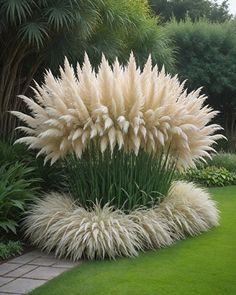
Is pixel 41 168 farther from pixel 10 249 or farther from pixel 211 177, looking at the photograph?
pixel 211 177

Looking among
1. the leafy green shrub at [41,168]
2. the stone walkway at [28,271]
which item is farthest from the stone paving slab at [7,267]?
the leafy green shrub at [41,168]

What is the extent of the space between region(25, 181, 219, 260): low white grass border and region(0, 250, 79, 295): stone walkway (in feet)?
0.54

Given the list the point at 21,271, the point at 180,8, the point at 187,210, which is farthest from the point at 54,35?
the point at 180,8

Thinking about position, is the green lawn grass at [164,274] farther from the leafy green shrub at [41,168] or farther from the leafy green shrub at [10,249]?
the leafy green shrub at [41,168]

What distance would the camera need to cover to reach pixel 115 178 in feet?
19.6

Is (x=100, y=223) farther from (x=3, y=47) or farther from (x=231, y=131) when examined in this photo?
(x=231, y=131)

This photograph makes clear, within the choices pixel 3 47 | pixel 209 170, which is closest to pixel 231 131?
pixel 209 170

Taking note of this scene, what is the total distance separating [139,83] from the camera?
5.93 metres

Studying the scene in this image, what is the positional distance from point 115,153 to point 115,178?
12.0 inches

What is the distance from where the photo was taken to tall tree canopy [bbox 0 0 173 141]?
7.88 m

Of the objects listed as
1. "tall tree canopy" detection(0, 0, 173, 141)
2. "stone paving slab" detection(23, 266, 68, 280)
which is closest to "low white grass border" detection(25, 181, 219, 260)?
"stone paving slab" detection(23, 266, 68, 280)

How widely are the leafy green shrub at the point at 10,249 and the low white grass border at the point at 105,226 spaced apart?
0.22m

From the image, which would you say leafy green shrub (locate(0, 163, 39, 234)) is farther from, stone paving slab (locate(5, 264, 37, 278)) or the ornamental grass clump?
stone paving slab (locate(5, 264, 37, 278))

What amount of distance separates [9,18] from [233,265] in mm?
5103
